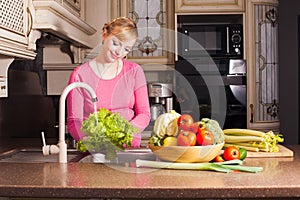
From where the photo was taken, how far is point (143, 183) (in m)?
1.68

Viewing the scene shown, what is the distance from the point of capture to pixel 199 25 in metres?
4.07

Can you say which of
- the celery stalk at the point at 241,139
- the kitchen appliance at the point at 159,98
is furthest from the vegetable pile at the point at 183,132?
the kitchen appliance at the point at 159,98

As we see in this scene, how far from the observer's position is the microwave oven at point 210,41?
13.4 feet

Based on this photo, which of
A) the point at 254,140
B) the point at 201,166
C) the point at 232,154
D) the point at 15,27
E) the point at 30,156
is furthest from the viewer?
the point at 30,156

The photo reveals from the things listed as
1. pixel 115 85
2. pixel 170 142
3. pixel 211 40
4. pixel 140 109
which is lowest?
pixel 170 142

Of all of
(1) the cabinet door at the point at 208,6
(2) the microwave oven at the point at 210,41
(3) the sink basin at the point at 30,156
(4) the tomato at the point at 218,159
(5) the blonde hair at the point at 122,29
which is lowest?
(3) the sink basin at the point at 30,156

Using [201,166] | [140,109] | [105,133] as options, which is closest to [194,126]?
[201,166]

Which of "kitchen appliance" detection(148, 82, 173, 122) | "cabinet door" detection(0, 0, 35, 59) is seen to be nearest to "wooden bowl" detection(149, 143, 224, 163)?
"cabinet door" detection(0, 0, 35, 59)

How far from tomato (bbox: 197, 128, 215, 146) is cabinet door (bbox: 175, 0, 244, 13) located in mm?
2271

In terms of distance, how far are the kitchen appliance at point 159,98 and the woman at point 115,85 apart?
1.30 meters

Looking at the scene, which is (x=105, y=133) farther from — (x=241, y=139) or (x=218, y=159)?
(x=241, y=139)

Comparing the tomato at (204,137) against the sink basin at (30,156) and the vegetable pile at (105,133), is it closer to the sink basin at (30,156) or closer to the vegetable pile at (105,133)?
the vegetable pile at (105,133)

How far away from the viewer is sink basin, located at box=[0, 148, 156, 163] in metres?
2.28

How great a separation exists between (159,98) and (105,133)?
2042 mm
